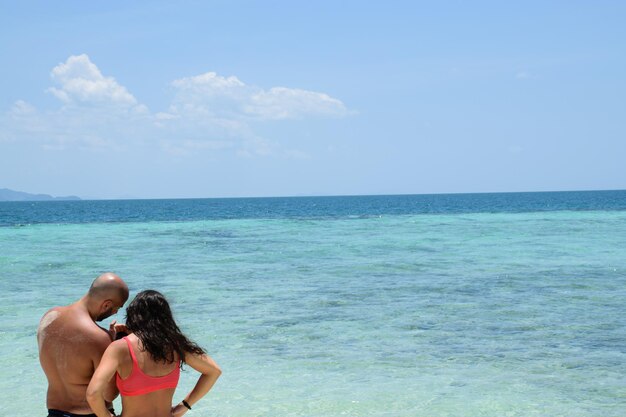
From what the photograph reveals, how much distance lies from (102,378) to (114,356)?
0.38 ft

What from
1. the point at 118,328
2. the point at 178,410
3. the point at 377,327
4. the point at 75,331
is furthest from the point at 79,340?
the point at 377,327

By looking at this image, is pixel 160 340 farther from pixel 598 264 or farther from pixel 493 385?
pixel 598 264

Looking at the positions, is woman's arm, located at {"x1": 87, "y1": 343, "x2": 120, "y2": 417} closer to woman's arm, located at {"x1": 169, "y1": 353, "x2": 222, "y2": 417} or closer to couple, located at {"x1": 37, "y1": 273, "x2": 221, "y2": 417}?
couple, located at {"x1": 37, "y1": 273, "x2": 221, "y2": 417}

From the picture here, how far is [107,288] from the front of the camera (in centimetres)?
359

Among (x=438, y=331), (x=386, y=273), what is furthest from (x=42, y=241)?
(x=438, y=331)

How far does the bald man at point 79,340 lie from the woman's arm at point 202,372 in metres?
0.38

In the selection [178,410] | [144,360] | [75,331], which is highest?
[75,331]

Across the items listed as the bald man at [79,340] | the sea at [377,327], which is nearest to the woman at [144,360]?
the bald man at [79,340]

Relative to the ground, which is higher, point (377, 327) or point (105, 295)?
point (105, 295)

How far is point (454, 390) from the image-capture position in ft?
23.9

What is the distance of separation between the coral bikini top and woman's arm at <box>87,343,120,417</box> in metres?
0.07

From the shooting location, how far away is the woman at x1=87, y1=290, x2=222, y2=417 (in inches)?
137

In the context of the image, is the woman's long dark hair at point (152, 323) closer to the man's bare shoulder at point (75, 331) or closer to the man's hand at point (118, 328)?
the man's hand at point (118, 328)

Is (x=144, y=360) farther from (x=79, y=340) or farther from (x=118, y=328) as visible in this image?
(x=79, y=340)
